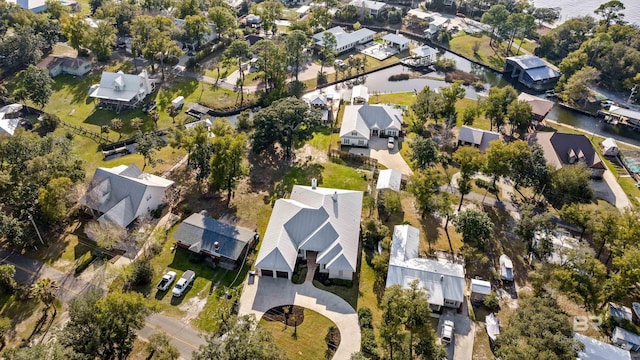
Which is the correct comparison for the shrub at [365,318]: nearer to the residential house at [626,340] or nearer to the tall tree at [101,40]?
the residential house at [626,340]

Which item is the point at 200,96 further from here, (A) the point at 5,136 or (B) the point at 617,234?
(B) the point at 617,234

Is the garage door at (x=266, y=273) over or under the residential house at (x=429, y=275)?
under

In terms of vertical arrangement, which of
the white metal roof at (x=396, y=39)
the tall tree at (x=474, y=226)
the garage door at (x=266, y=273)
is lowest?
the garage door at (x=266, y=273)

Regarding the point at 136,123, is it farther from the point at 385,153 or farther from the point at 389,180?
the point at 389,180

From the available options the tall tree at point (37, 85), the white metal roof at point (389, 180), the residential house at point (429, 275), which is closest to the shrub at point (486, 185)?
the white metal roof at point (389, 180)

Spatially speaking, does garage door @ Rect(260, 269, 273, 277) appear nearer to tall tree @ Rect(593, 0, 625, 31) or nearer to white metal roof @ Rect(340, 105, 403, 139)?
white metal roof @ Rect(340, 105, 403, 139)

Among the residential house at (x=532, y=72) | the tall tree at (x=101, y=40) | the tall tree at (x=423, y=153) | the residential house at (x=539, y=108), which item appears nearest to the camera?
the tall tree at (x=423, y=153)

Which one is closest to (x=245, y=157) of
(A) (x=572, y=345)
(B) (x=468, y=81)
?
(A) (x=572, y=345)

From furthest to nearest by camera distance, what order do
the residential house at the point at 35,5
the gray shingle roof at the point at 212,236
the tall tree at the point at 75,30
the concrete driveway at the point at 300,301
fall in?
the residential house at the point at 35,5 → the tall tree at the point at 75,30 → the gray shingle roof at the point at 212,236 → the concrete driveway at the point at 300,301

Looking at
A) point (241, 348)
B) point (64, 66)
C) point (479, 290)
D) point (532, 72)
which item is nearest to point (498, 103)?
point (532, 72)
